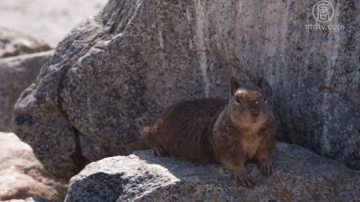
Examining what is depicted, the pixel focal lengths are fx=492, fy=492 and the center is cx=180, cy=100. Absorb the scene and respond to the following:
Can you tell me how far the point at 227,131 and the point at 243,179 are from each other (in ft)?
1.50

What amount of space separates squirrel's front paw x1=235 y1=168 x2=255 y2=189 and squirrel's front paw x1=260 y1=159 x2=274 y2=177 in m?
0.17

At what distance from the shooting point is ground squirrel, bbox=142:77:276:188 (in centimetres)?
438

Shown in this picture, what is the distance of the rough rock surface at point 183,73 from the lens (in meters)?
4.77

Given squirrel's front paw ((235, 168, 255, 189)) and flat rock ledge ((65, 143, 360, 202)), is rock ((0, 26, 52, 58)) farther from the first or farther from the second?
squirrel's front paw ((235, 168, 255, 189))

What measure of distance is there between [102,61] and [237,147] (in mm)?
2289

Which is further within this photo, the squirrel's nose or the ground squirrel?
the ground squirrel

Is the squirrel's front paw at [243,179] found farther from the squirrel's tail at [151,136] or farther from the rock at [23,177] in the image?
the rock at [23,177]

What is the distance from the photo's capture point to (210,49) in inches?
224

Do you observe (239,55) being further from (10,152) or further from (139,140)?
(10,152)

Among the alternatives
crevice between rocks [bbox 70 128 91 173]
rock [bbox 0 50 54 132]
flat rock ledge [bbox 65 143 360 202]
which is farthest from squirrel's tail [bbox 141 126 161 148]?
rock [bbox 0 50 54 132]

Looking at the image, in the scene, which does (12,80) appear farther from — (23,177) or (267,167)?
(267,167)

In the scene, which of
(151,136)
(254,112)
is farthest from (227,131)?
(151,136)

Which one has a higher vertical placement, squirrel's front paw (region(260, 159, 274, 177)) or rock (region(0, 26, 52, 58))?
rock (region(0, 26, 52, 58))

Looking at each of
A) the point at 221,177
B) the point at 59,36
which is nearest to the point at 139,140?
the point at 221,177
